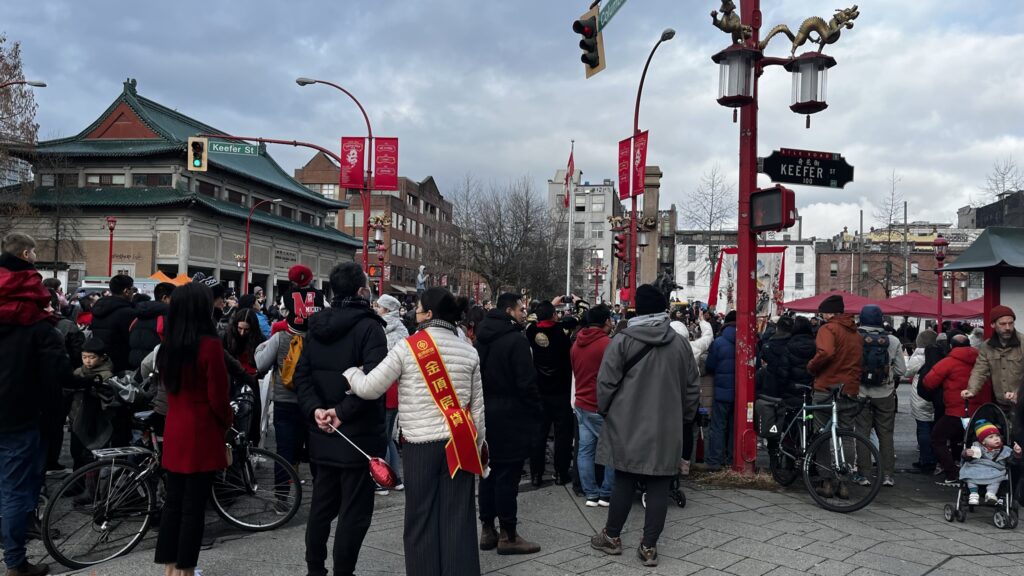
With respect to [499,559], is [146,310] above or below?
above

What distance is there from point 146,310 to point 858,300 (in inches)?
751

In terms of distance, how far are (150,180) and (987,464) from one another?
44.3m

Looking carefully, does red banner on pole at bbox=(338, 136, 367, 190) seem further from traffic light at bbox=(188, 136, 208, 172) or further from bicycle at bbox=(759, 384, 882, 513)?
bicycle at bbox=(759, 384, 882, 513)

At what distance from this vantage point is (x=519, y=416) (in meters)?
5.15

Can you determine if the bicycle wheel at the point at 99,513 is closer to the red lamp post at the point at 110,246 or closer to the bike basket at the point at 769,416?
the bike basket at the point at 769,416

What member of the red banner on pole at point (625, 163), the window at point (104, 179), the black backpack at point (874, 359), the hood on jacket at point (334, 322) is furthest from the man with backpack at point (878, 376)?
the window at point (104, 179)

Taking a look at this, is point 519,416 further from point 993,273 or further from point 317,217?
point 317,217

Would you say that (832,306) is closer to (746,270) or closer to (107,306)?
(746,270)

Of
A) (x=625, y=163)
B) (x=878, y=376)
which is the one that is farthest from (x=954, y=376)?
(x=625, y=163)

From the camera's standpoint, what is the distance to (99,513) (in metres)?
4.88

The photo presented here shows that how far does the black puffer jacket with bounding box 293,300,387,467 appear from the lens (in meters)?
4.15

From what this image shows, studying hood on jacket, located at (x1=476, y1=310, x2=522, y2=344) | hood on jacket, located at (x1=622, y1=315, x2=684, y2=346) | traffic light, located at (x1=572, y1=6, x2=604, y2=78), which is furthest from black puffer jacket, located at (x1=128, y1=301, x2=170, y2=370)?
traffic light, located at (x1=572, y1=6, x2=604, y2=78)

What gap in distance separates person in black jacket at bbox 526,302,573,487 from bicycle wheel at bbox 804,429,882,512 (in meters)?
2.37

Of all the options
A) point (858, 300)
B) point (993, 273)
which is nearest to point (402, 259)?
point (858, 300)
